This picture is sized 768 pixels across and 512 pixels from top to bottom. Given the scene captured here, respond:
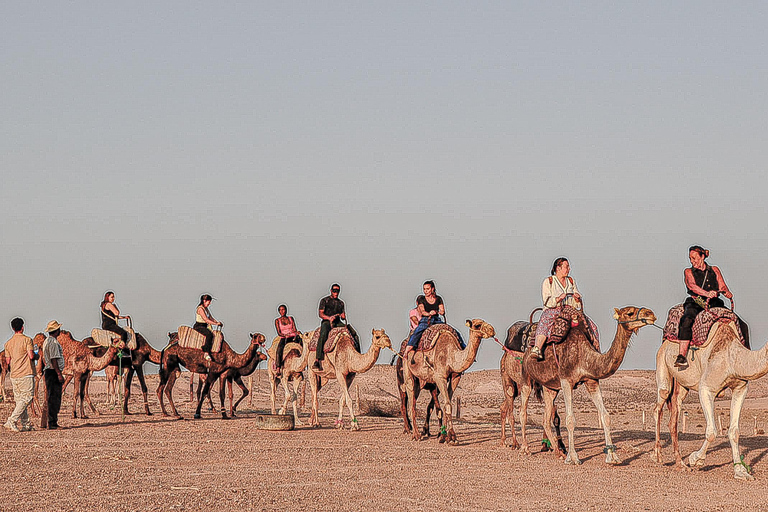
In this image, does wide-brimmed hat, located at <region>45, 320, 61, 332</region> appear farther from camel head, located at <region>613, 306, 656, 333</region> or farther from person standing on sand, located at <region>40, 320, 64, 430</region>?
camel head, located at <region>613, 306, 656, 333</region>

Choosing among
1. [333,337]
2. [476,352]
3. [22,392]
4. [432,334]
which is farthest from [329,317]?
[22,392]

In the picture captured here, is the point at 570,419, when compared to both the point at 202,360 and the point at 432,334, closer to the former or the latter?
the point at 432,334

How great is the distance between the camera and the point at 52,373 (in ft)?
73.6

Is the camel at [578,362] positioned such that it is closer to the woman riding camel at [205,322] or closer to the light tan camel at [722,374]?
the light tan camel at [722,374]

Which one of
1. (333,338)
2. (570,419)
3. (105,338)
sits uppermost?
(105,338)

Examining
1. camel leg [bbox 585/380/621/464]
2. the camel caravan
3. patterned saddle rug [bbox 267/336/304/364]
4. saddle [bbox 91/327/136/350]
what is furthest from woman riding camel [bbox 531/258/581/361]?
saddle [bbox 91/327/136/350]

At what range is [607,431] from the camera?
604 inches

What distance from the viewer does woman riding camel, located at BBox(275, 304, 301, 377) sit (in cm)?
2630

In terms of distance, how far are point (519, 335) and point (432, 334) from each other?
2.11 metres

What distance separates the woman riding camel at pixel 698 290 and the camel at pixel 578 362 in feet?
3.47

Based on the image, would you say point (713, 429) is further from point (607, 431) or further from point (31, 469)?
point (31, 469)

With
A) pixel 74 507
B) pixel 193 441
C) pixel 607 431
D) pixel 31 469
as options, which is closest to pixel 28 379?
pixel 193 441

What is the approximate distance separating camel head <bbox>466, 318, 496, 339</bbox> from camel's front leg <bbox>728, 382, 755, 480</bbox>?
467 cm

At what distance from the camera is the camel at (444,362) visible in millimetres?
18391
